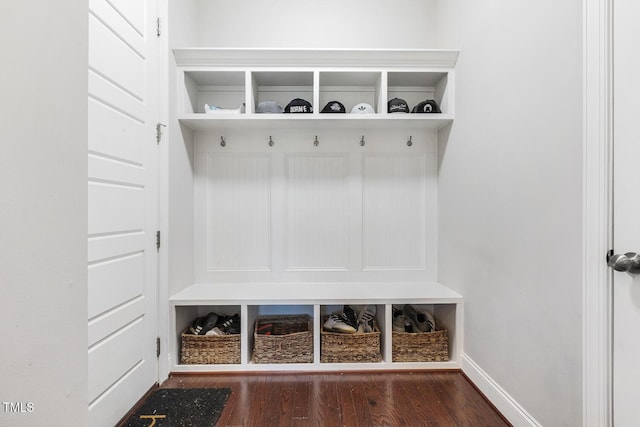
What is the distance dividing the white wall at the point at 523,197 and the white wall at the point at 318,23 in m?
0.48

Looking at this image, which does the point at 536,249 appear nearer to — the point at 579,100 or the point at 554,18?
the point at 579,100

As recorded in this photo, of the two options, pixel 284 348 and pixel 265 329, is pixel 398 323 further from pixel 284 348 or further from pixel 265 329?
pixel 265 329

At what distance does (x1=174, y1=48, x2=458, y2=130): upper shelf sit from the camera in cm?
197

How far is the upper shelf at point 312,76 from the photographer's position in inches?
77.5

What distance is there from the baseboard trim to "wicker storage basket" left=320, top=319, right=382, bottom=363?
0.59m

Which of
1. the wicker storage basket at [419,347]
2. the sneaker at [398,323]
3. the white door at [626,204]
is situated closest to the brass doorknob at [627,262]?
the white door at [626,204]

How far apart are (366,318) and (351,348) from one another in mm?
261

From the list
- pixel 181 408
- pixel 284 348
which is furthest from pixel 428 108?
pixel 181 408

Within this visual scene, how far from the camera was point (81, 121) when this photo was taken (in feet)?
3.15

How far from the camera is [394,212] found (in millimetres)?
2367

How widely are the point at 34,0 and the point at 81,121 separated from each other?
0.34 metres

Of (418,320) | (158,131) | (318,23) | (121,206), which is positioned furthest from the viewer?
(318,23)

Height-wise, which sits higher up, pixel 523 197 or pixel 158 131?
pixel 158 131

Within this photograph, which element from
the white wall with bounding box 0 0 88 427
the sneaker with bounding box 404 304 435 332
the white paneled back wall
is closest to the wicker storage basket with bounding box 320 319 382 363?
the sneaker with bounding box 404 304 435 332
